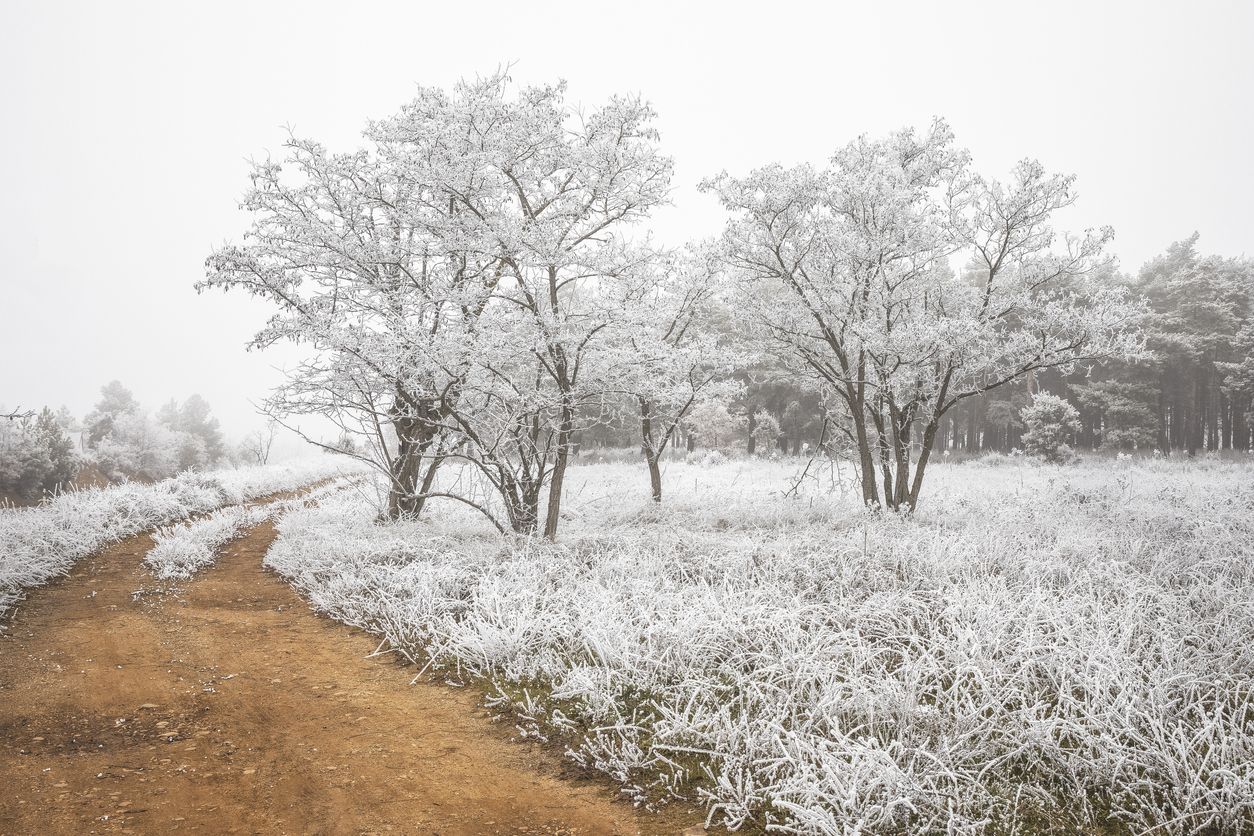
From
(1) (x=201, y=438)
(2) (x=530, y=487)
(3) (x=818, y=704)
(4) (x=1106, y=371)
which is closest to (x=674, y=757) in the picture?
(3) (x=818, y=704)

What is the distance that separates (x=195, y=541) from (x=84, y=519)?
232 centimetres

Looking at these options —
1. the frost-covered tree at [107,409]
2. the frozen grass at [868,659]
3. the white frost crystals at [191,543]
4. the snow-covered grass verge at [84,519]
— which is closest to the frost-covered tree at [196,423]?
the frost-covered tree at [107,409]

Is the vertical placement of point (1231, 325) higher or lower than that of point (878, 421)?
higher

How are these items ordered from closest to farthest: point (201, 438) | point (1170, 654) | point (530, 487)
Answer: point (1170, 654)
point (530, 487)
point (201, 438)

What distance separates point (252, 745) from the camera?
13.2 feet

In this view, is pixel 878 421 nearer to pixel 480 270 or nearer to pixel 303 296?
pixel 480 270

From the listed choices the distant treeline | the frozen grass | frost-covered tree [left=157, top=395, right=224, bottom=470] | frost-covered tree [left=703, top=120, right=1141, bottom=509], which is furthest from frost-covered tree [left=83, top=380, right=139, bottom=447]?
A: frost-covered tree [left=703, top=120, right=1141, bottom=509]

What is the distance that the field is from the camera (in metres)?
3.24

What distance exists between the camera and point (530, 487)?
10180 mm

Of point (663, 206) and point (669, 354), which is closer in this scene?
point (669, 354)

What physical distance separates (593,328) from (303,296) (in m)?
6.30

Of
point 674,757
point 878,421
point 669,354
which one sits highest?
point 669,354

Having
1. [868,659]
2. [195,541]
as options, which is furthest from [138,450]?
[868,659]

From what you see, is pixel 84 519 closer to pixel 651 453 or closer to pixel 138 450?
pixel 651 453
